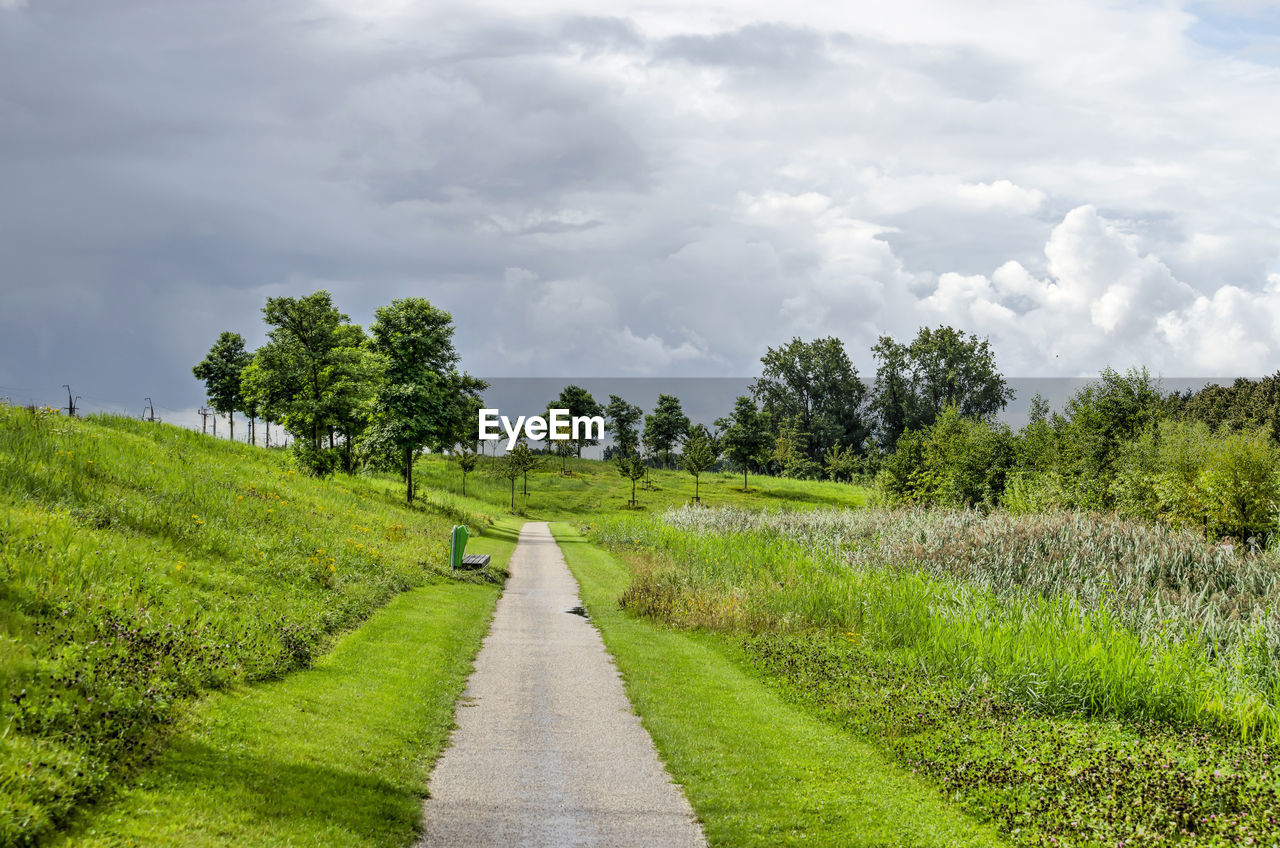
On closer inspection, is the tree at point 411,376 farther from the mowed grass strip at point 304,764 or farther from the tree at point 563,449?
the tree at point 563,449

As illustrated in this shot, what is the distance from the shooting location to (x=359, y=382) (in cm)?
5066

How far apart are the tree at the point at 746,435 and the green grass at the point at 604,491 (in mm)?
3082

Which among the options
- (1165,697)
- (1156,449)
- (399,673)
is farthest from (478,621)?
(1156,449)

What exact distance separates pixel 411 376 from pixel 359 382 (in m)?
4.79

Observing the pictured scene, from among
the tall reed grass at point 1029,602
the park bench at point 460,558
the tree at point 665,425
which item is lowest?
the park bench at point 460,558

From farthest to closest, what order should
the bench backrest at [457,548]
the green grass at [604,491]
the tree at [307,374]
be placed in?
the green grass at [604,491], the tree at [307,374], the bench backrest at [457,548]

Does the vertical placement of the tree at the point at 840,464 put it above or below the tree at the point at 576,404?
below

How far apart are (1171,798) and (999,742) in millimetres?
2015

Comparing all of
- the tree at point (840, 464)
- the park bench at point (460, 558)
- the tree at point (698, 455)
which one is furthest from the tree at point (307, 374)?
the tree at point (840, 464)

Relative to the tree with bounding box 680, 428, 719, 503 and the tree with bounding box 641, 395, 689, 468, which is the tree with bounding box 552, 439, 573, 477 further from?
the tree with bounding box 680, 428, 719, 503

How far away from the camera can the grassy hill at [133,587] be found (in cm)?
759

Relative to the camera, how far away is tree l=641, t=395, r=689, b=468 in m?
111

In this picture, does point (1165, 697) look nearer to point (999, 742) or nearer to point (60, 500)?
point (999, 742)

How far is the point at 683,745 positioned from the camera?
33.4ft
